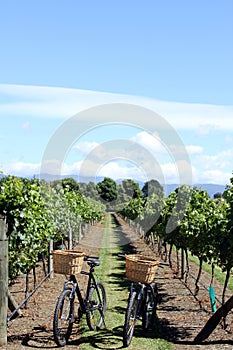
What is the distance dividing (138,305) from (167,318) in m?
1.87

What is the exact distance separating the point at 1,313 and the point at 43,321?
1.77 metres

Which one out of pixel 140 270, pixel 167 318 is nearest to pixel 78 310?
pixel 140 270

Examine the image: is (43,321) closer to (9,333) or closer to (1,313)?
(9,333)

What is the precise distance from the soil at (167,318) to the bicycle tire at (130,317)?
0.71m

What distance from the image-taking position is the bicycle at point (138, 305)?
662 centimetres

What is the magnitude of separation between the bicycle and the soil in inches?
17.7

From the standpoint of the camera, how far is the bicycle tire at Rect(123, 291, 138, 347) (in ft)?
21.5

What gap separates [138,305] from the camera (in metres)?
7.05

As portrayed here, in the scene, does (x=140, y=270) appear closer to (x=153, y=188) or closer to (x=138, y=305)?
(x=138, y=305)

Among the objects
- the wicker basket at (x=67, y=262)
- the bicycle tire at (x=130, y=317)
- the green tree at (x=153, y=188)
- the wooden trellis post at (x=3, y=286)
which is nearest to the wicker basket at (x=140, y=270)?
the bicycle tire at (x=130, y=317)

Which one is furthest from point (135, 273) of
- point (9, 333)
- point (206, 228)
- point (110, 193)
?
point (110, 193)

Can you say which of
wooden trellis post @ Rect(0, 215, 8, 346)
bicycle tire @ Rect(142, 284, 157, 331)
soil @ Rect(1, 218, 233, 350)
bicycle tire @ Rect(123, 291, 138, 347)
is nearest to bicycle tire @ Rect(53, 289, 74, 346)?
soil @ Rect(1, 218, 233, 350)

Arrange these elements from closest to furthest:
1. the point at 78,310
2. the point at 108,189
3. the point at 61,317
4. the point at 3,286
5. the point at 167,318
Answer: the point at 3,286, the point at 61,317, the point at 78,310, the point at 167,318, the point at 108,189

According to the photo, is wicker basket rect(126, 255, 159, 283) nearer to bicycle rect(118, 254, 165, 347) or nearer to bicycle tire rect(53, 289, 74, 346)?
bicycle rect(118, 254, 165, 347)
